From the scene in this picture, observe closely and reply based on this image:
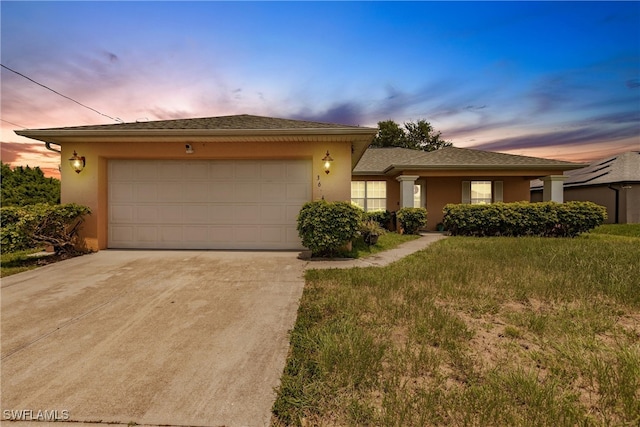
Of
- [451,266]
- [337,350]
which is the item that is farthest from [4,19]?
[451,266]

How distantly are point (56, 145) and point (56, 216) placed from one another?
8.68ft

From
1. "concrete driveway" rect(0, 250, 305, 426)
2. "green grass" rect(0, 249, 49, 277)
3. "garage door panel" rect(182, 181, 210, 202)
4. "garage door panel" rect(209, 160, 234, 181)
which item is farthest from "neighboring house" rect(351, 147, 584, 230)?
"green grass" rect(0, 249, 49, 277)

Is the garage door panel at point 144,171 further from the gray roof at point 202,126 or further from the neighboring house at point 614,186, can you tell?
the neighboring house at point 614,186

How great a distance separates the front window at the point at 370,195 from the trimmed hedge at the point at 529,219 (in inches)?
152

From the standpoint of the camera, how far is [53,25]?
838 centimetres

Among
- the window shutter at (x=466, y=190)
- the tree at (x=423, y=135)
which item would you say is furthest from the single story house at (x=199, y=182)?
the tree at (x=423, y=135)

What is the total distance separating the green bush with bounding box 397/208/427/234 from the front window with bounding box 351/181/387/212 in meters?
2.41

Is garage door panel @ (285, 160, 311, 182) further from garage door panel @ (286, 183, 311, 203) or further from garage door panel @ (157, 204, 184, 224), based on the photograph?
garage door panel @ (157, 204, 184, 224)

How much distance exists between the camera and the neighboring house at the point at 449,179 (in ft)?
41.0

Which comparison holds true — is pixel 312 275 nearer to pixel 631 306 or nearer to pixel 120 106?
pixel 631 306

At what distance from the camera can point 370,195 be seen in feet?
48.0

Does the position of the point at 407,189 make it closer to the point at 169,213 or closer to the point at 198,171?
the point at 198,171

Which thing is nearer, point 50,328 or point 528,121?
point 50,328

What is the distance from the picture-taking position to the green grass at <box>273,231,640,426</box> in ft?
5.94
